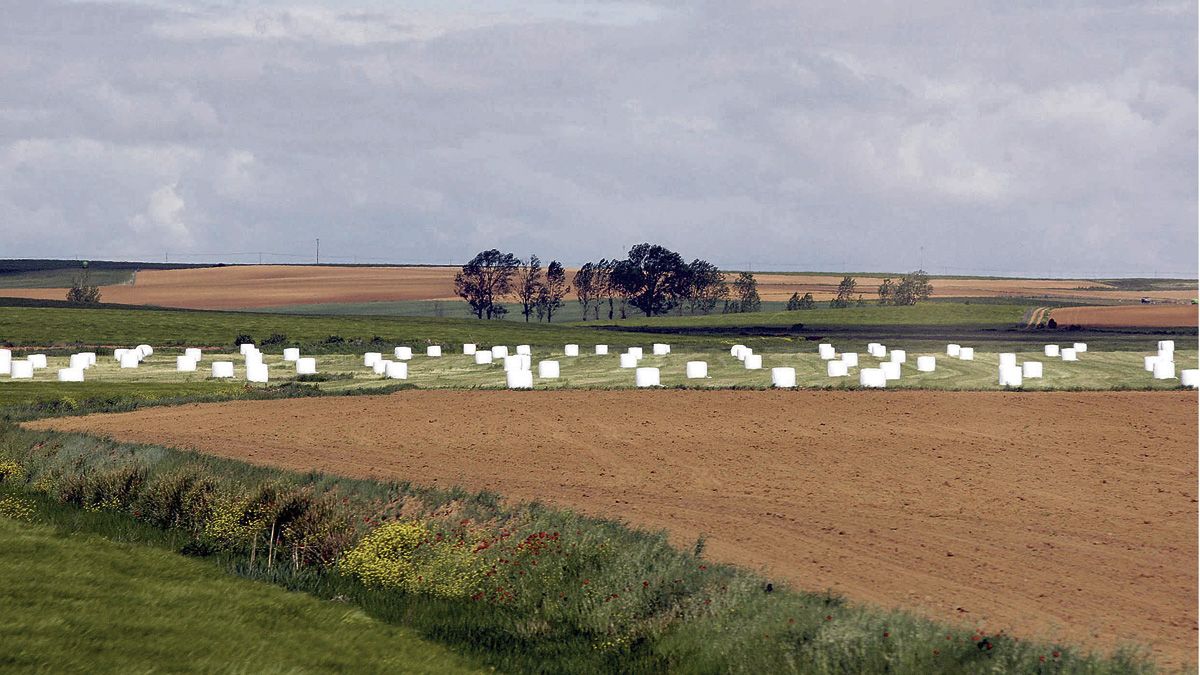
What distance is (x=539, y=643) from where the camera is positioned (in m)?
14.3

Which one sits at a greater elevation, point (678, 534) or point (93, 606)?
point (93, 606)

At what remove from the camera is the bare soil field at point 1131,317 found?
12912 centimetres

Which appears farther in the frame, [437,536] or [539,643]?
[437,536]

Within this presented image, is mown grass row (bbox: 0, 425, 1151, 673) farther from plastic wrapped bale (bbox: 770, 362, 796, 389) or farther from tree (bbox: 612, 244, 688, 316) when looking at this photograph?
tree (bbox: 612, 244, 688, 316)

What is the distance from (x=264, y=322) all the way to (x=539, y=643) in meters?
114

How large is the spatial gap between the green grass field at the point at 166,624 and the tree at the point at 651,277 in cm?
18061

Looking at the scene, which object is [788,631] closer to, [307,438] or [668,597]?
[668,597]

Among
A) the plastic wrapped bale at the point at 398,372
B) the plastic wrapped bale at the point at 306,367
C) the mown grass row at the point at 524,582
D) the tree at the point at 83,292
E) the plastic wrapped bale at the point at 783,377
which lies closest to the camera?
the mown grass row at the point at 524,582

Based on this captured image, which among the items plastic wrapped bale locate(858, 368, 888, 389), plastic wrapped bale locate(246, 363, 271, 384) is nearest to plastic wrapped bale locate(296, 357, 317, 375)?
plastic wrapped bale locate(246, 363, 271, 384)

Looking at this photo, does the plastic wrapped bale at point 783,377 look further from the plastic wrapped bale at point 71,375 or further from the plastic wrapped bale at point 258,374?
the plastic wrapped bale at point 71,375

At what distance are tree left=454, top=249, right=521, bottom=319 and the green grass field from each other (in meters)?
178

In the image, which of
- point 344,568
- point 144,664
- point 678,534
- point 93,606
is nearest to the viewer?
point 144,664


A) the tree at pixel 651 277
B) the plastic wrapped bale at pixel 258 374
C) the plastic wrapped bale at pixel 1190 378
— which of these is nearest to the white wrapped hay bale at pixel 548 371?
the plastic wrapped bale at pixel 258 374

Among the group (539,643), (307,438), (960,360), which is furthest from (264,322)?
(539,643)
